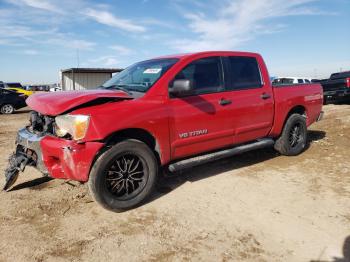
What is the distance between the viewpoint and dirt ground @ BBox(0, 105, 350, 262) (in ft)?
10.3

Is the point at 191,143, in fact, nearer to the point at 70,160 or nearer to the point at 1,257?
the point at 70,160

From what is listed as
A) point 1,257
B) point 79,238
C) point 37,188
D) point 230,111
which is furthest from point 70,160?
point 230,111

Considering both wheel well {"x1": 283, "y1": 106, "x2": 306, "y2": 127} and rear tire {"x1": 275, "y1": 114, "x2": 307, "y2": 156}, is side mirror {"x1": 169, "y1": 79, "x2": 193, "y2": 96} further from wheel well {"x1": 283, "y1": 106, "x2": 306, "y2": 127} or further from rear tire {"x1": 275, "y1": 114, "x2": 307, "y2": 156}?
wheel well {"x1": 283, "y1": 106, "x2": 306, "y2": 127}

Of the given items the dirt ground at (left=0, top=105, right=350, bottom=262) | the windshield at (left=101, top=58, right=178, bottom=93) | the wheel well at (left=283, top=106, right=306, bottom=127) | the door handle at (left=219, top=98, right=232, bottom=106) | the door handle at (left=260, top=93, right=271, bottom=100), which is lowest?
the dirt ground at (left=0, top=105, right=350, bottom=262)

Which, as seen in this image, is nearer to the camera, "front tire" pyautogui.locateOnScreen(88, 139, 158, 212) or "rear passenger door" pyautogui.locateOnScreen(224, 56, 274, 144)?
"front tire" pyautogui.locateOnScreen(88, 139, 158, 212)

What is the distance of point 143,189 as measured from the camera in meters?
4.19

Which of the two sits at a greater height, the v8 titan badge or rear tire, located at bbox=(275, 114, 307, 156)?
the v8 titan badge

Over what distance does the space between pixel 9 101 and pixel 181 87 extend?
615 inches

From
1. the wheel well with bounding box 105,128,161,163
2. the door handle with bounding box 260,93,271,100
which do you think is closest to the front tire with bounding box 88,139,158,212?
the wheel well with bounding box 105,128,161,163

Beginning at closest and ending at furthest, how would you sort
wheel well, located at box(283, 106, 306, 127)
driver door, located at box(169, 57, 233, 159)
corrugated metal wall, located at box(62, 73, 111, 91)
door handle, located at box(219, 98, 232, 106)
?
driver door, located at box(169, 57, 233, 159) < door handle, located at box(219, 98, 232, 106) < wheel well, located at box(283, 106, 306, 127) < corrugated metal wall, located at box(62, 73, 111, 91)

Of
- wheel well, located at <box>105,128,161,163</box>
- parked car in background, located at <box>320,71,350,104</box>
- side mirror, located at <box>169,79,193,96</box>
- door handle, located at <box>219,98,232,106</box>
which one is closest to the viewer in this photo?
wheel well, located at <box>105,128,161,163</box>

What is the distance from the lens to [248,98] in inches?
207

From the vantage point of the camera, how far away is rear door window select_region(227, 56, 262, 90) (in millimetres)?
5185

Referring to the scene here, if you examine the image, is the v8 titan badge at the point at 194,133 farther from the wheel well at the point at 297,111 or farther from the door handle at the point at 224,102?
the wheel well at the point at 297,111
